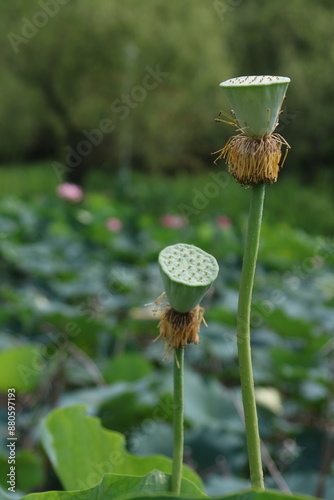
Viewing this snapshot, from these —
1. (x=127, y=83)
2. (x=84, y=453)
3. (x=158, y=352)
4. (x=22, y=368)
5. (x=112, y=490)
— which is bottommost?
(x=127, y=83)

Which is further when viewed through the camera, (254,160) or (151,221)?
(151,221)

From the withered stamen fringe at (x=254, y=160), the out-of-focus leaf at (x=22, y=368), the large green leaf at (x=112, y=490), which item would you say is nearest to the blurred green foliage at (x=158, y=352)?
the out-of-focus leaf at (x=22, y=368)

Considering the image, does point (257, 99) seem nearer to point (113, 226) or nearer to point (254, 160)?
point (254, 160)

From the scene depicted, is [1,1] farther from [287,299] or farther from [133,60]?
[287,299]

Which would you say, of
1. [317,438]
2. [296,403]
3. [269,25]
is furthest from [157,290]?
[269,25]

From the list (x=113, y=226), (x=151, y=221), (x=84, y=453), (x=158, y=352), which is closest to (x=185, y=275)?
(x=84, y=453)

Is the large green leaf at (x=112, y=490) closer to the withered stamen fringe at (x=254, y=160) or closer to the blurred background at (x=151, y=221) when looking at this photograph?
the withered stamen fringe at (x=254, y=160)
